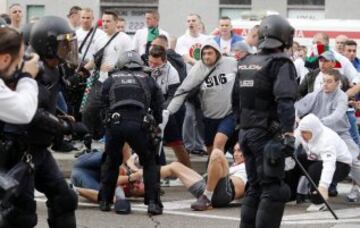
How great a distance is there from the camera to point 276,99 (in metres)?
7.58

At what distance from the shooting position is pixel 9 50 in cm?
614

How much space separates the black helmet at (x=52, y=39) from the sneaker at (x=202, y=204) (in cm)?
353

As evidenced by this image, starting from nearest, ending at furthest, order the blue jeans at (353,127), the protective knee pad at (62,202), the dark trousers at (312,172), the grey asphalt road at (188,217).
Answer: the protective knee pad at (62,202), the grey asphalt road at (188,217), the dark trousers at (312,172), the blue jeans at (353,127)

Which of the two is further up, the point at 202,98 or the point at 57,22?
the point at 57,22

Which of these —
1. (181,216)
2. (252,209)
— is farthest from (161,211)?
(252,209)

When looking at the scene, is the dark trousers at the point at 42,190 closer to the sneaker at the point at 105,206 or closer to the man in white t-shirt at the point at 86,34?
the sneaker at the point at 105,206

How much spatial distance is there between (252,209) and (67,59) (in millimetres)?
1859

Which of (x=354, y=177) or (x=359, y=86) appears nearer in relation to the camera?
(x=354, y=177)

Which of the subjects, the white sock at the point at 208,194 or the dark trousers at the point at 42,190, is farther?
the white sock at the point at 208,194

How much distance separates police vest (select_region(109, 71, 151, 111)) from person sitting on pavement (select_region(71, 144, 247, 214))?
A: 0.88m

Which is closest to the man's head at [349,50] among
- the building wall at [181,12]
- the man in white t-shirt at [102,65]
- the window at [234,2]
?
the man in white t-shirt at [102,65]

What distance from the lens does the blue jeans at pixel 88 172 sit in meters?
10.3

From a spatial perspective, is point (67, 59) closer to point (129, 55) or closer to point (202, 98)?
point (129, 55)

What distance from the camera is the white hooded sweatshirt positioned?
10.4 meters
